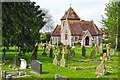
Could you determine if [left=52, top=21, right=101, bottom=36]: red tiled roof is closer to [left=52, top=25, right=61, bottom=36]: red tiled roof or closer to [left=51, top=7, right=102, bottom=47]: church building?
[left=51, top=7, right=102, bottom=47]: church building

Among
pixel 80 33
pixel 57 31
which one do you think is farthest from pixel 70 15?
pixel 80 33

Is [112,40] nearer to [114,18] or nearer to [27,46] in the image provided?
[114,18]

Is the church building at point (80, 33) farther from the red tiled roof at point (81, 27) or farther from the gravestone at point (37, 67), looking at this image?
the gravestone at point (37, 67)

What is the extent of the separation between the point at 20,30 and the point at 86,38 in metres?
33.8

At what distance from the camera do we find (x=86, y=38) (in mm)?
48312

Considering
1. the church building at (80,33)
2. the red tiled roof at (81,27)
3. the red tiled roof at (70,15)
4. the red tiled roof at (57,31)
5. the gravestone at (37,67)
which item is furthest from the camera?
the red tiled roof at (70,15)

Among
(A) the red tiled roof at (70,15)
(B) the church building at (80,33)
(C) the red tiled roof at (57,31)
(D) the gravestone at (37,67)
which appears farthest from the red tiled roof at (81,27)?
(D) the gravestone at (37,67)

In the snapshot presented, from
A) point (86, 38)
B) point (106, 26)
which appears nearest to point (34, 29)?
point (106, 26)

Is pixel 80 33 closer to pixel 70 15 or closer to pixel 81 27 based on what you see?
pixel 81 27

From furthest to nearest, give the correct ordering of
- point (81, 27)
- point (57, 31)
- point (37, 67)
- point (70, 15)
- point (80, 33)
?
point (57, 31) → point (70, 15) → point (81, 27) → point (80, 33) → point (37, 67)

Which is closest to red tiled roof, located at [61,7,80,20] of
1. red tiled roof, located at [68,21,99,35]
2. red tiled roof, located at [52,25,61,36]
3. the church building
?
the church building

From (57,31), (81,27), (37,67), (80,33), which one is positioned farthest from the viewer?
(57,31)

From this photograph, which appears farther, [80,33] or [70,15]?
[70,15]

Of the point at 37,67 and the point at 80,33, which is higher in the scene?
the point at 80,33
